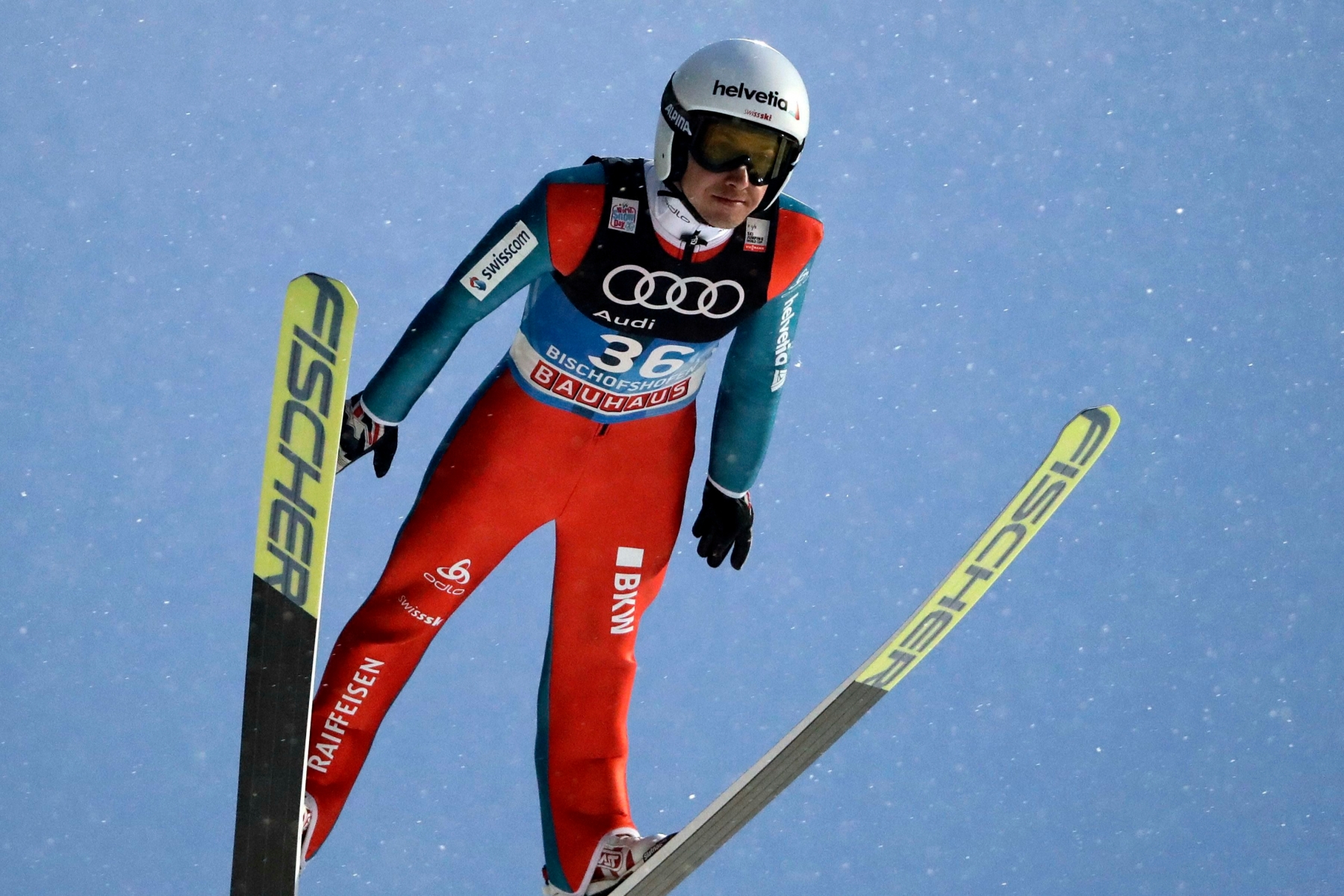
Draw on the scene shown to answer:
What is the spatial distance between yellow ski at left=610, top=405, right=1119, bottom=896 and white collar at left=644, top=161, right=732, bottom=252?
0.54 m

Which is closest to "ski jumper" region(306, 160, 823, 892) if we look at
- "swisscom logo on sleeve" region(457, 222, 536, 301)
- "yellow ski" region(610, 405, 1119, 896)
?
"swisscom logo on sleeve" region(457, 222, 536, 301)

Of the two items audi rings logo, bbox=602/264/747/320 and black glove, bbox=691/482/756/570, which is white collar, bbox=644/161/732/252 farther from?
black glove, bbox=691/482/756/570

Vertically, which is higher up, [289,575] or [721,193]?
[721,193]

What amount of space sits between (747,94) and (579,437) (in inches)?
19.6

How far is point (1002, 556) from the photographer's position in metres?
2.20

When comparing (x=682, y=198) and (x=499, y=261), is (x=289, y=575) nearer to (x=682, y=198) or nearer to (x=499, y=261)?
(x=499, y=261)

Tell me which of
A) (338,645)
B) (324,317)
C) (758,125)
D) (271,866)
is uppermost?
(758,125)

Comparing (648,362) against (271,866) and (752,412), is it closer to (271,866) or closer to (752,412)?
(752,412)

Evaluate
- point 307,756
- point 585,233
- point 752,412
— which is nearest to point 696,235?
point 585,233

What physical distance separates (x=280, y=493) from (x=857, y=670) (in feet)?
2.65

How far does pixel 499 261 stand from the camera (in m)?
2.00

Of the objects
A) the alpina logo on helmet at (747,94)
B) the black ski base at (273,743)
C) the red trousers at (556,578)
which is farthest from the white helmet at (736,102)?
the black ski base at (273,743)

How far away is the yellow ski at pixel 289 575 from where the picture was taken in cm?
172

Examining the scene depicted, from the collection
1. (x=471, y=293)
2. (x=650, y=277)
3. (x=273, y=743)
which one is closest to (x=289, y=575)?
(x=273, y=743)
